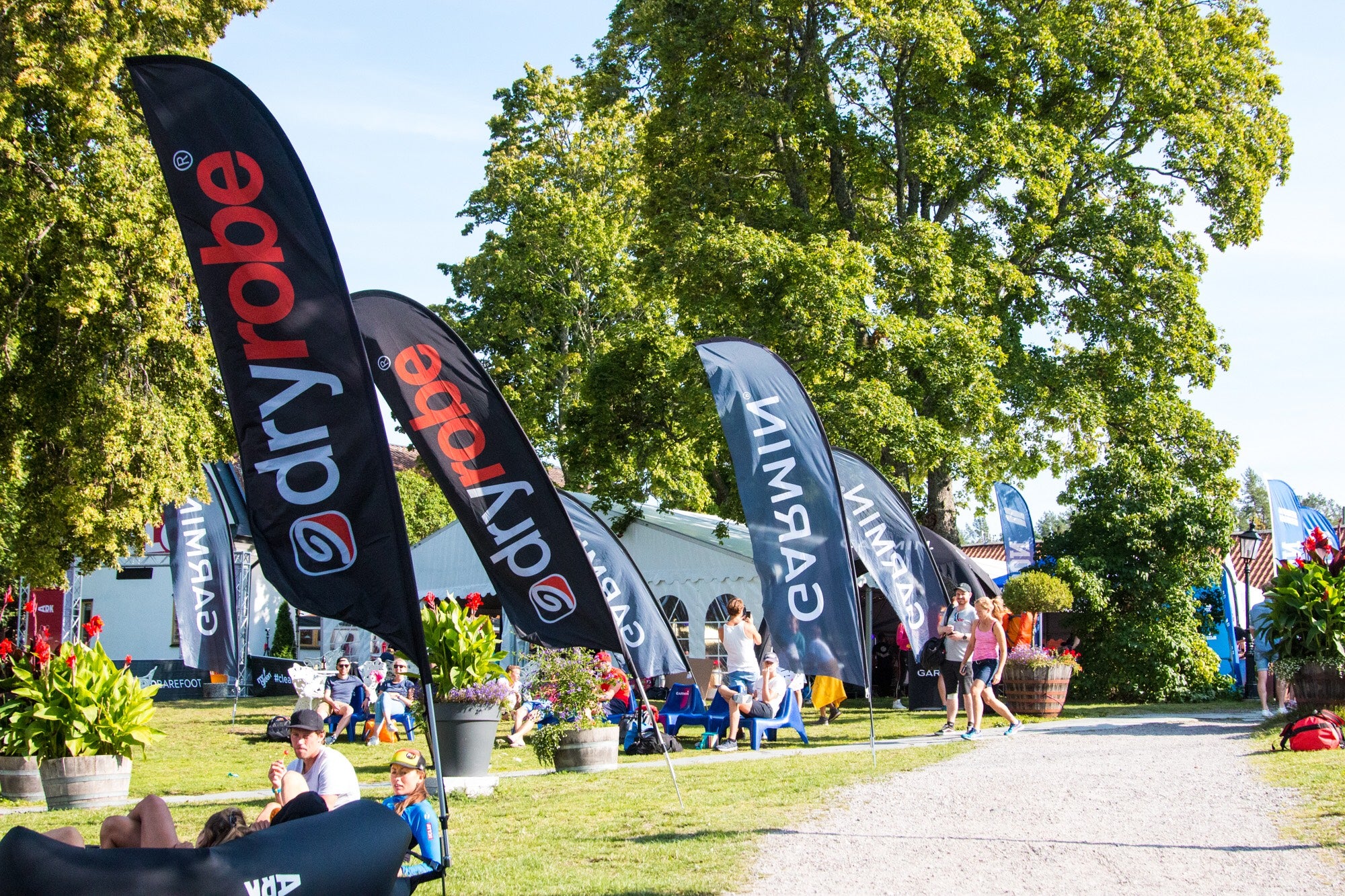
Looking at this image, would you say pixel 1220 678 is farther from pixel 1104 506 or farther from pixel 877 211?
pixel 877 211

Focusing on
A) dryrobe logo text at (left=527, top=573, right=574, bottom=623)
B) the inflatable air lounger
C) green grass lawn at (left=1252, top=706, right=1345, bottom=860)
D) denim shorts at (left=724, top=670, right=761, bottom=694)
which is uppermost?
dryrobe logo text at (left=527, top=573, right=574, bottom=623)

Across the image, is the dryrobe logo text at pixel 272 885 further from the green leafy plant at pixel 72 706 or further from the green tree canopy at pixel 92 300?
the green tree canopy at pixel 92 300

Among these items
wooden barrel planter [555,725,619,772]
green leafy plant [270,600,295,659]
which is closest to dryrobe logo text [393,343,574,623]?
wooden barrel planter [555,725,619,772]

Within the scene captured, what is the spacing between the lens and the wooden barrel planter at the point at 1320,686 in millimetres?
12352

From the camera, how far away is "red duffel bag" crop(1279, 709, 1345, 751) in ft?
36.4

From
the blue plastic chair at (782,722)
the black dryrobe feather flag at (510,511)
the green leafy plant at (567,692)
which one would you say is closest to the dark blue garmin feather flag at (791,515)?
the black dryrobe feather flag at (510,511)

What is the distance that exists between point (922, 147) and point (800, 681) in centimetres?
1061

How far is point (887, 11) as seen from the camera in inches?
878

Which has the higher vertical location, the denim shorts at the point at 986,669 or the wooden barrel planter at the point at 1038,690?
the denim shorts at the point at 986,669

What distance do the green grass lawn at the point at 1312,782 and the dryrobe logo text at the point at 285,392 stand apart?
5.44 m

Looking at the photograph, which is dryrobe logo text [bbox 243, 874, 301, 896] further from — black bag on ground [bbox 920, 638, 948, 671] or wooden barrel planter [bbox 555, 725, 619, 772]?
Result: black bag on ground [bbox 920, 638, 948, 671]

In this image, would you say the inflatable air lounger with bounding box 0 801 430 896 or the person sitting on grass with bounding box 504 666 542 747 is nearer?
the inflatable air lounger with bounding box 0 801 430 896

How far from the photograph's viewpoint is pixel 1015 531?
24438mm

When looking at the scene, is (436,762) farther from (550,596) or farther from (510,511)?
(510,511)
